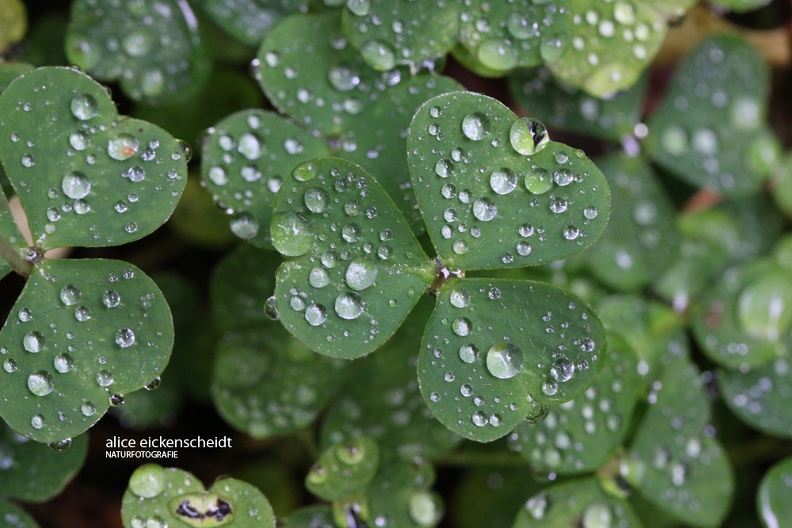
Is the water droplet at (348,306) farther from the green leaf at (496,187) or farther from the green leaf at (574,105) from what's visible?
the green leaf at (574,105)

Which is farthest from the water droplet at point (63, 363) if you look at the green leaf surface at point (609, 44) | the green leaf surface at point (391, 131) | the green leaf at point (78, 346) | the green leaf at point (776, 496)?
the green leaf at point (776, 496)

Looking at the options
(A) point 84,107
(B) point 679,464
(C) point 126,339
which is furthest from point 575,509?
(A) point 84,107

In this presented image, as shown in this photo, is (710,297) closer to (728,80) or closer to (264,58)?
(728,80)

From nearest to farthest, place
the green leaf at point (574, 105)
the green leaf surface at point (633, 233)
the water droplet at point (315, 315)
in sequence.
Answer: the water droplet at point (315, 315)
the green leaf at point (574, 105)
the green leaf surface at point (633, 233)

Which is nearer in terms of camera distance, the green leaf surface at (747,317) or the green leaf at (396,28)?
the green leaf at (396,28)

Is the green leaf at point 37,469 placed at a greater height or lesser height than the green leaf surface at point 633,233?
lesser

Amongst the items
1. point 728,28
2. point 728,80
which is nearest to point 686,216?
point 728,80
